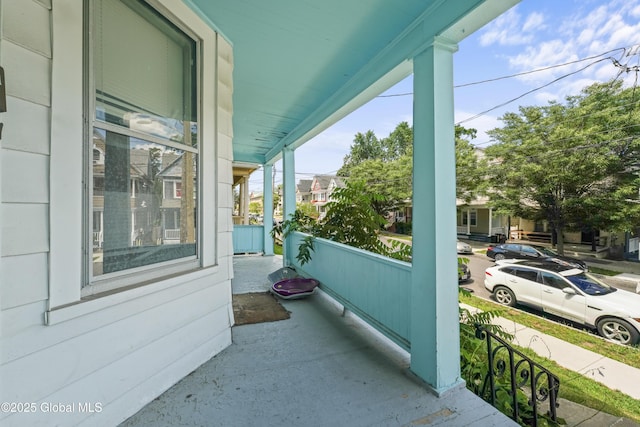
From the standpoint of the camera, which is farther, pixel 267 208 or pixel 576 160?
pixel 576 160

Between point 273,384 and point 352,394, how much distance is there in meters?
0.54

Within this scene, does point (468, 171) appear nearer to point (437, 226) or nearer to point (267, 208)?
point (267, 208)

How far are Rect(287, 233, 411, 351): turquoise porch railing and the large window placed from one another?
157cm

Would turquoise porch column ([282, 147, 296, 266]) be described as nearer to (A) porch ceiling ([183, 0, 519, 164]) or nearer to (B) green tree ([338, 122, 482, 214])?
(A) porch ceiling ([183, 0, 519, 164])

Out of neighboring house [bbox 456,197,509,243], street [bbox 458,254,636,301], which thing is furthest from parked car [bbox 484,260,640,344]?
neighboring house [bbox 456,197,509,243]

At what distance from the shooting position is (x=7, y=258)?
1062 millimetres

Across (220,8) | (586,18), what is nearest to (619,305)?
(586,18)

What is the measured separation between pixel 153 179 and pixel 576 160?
14.1 meters

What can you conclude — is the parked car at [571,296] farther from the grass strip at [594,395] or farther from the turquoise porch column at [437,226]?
the turquoise porch column at [437,226]

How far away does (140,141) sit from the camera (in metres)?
1.65

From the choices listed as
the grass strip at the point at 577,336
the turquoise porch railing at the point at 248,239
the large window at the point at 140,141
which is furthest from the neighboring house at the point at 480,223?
Result: the large window at the point at 140,141

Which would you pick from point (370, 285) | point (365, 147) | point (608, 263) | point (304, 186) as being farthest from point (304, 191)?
point (370, 285)

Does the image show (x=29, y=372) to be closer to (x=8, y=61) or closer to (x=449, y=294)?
(x=8, y=61)

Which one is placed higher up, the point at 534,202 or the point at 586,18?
the point at 586,18
